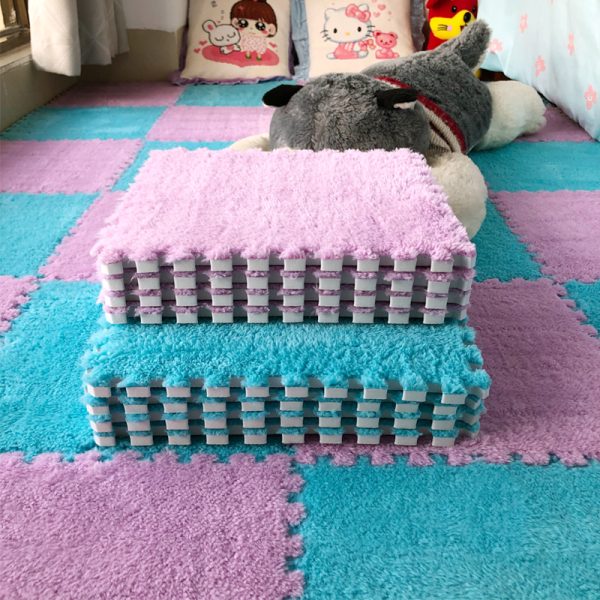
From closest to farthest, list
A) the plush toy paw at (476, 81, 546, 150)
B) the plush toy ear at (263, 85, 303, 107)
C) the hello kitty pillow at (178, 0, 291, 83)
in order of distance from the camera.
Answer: the plush toy ear at (263, 85, 303, 107) < the plush toy paw at (476, 81, 546, 150) < the hello kitty pillow at (178, 0, 291, 83)

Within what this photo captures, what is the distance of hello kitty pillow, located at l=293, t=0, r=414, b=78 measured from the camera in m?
2.42

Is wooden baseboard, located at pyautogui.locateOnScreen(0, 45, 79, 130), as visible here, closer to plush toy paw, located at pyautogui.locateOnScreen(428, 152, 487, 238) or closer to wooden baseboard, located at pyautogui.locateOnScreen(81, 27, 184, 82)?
wooden baseboard, located at pyautogui.locateOnScreen(81, 27, 184, 82)

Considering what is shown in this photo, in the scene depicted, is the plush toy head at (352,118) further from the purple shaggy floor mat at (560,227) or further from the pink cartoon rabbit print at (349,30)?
the pink cartoon rabbit print at (349,30)

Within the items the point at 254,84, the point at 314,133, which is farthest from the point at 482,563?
the point at 254,84

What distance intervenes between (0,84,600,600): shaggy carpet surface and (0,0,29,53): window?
4.62 feet

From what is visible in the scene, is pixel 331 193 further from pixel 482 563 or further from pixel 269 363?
pixel 482 563

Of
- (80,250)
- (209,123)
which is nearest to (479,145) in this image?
(209,123)

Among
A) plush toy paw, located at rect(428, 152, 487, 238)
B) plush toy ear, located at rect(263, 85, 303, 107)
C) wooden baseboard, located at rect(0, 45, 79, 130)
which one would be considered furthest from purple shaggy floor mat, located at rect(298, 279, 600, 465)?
wooden baseboard, located at rect(0, 45, 79, 130)

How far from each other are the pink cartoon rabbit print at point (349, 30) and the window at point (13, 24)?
109 cm

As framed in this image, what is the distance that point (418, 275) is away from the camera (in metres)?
0.69

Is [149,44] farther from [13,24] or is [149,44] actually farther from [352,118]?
[352,118]

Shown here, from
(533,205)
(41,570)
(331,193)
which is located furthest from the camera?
(533,205)

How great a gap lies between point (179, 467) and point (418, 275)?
34 centimetres

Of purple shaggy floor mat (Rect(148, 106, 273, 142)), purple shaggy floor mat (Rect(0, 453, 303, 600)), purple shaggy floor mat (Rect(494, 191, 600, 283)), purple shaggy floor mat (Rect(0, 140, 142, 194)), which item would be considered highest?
purple shaggy floor mat (Rect(148, 106, 273, 142))
